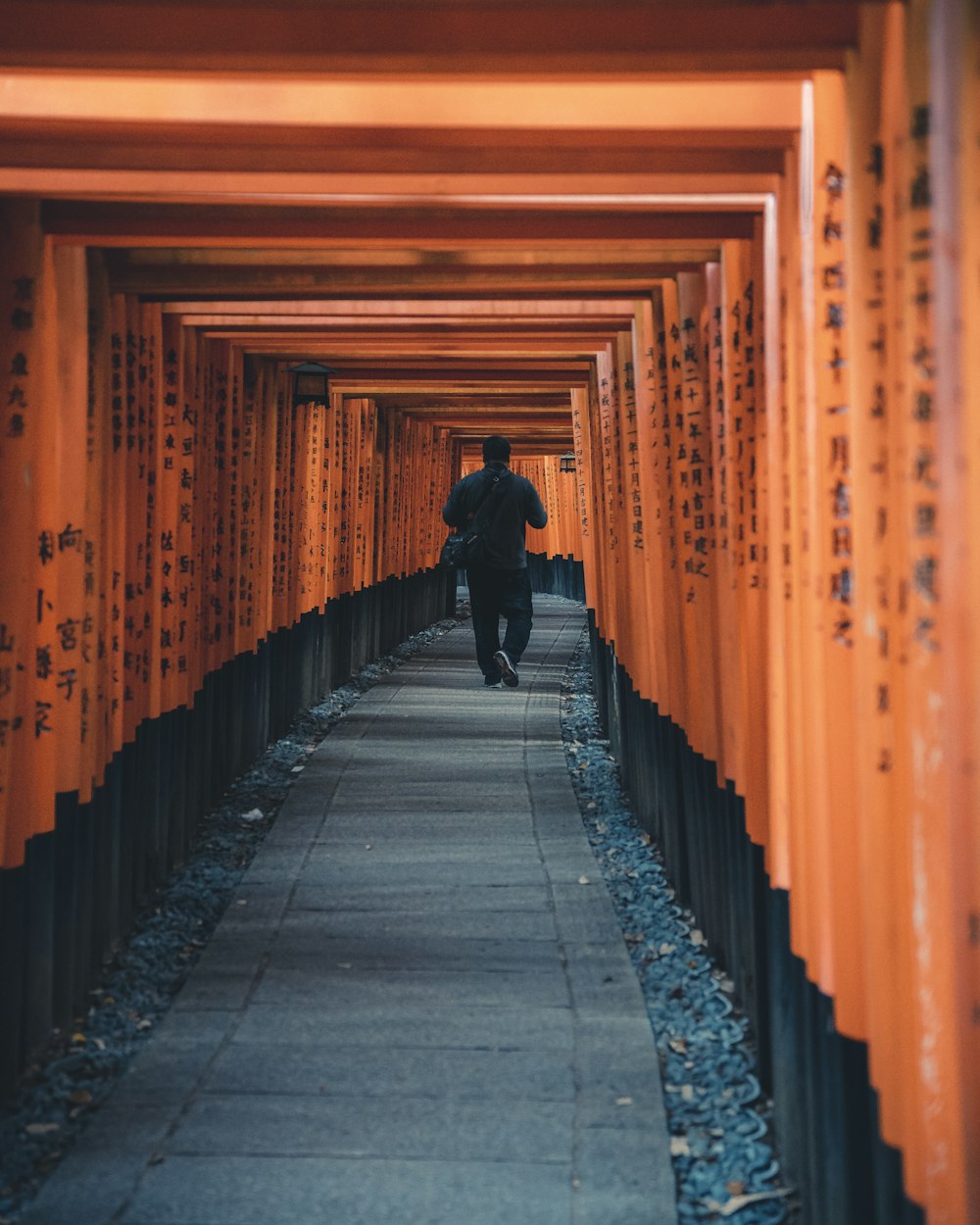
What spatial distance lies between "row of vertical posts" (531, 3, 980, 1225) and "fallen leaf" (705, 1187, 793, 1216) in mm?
594

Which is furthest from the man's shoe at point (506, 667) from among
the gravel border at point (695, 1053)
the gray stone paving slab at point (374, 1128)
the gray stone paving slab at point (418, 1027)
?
the gray stone paving slab at point (374, 1128)

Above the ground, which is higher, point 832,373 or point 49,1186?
point 832,373

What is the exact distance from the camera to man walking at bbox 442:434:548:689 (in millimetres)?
Answer: 13070

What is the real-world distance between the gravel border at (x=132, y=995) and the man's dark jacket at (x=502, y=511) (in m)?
3.94

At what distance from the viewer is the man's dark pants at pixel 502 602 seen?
13.2 m

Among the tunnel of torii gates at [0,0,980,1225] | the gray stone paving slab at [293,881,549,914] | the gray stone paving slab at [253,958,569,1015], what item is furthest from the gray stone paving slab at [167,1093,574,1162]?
the gray stone paving slab at [293,881,549,914]

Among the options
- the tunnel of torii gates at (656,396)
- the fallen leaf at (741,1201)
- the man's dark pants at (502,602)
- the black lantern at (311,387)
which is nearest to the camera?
the tunnel of torii gates at (656,396)

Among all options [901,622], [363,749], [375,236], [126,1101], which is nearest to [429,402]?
[363,749]

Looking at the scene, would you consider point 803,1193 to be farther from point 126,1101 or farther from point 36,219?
point 36,219

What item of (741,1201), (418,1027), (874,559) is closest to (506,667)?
(418,1027)

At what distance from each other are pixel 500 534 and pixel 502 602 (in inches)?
25.5

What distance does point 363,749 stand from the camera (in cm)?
1028

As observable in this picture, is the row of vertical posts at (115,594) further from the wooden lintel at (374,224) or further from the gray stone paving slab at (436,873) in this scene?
the gray stone paving slab at (436,873)

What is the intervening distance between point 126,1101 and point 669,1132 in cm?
150
